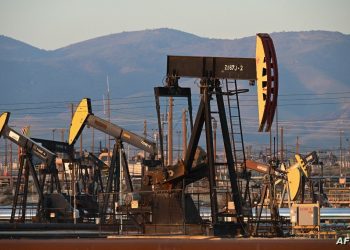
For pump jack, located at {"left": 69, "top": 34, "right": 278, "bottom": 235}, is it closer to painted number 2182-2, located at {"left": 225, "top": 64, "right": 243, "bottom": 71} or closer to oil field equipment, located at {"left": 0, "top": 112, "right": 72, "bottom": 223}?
painted number 2182-2, located at {"left": 225, "top": 64, "right": 243, "bottom": 71}

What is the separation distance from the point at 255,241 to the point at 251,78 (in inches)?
485

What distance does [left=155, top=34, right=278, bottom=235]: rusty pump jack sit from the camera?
25.3 metres

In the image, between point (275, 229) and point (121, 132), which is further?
point (121, 132)

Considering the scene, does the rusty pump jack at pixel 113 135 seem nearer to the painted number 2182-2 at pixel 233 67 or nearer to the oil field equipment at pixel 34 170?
the oil field equipment at pixel 34 170

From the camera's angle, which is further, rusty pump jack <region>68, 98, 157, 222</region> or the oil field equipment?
the oil field equipment

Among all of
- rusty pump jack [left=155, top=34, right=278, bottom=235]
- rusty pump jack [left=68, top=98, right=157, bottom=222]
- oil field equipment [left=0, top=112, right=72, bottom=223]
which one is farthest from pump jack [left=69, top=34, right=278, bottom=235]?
oil field equipment [left=0, top=112, right=72, bottom=223]

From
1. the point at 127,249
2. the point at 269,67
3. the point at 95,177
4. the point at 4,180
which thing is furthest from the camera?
the point at 4,180

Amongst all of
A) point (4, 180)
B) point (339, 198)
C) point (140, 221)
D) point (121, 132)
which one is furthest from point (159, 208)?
point (4, 180)

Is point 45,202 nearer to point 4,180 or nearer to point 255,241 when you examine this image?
point 255,241

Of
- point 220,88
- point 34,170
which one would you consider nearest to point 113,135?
point 34,170

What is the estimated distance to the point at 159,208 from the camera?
87.6ft

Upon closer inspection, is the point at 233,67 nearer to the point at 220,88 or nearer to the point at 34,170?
the point at 220,88

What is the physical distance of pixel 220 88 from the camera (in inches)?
1041

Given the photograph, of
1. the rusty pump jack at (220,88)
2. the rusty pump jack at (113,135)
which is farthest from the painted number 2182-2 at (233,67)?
the rusty pump jack at (113,135)
